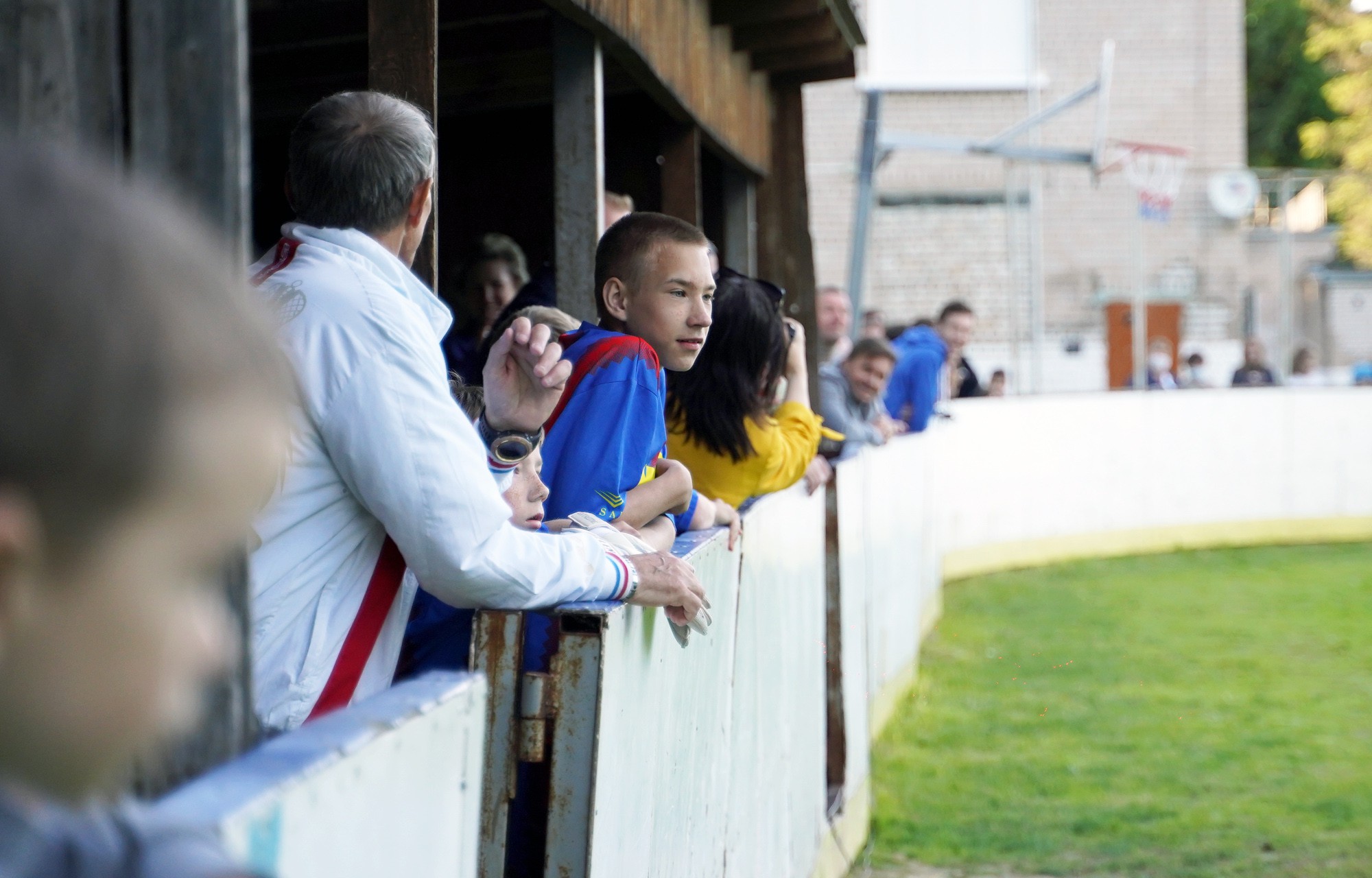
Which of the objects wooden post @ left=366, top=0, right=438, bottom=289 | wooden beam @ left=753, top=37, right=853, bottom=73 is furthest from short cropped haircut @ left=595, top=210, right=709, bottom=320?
wooden beam @ left=753, top=37, right=853, bottom=73

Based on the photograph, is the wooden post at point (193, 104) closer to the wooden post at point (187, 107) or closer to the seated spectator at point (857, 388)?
the wooden post at point (187, 107)

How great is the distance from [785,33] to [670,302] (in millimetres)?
5144

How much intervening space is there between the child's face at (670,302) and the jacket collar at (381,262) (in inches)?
50.8

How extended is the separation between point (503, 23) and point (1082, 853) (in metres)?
3.86

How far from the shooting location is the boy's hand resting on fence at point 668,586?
244cm

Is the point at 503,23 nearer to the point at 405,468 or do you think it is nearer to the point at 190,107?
the point at 405,468

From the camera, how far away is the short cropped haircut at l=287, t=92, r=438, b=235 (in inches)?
90.6

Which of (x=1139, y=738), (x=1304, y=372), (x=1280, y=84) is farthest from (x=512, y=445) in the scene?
(x=1280, y=84)

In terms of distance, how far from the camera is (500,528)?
2.07 metres

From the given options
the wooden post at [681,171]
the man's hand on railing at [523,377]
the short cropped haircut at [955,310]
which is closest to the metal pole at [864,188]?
the short cropped haircut at [955,310]

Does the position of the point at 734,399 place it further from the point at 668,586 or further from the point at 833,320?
the point at 833,320

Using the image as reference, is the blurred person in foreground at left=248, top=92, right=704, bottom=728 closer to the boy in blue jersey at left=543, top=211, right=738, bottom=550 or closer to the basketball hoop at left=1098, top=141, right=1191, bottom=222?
the boy in blue jersey at left=543, top=211, right=738, bottom=550

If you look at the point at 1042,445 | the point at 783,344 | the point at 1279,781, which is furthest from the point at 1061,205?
the point at 783,344

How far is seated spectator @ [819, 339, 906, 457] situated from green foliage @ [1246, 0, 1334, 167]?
3803 cm
